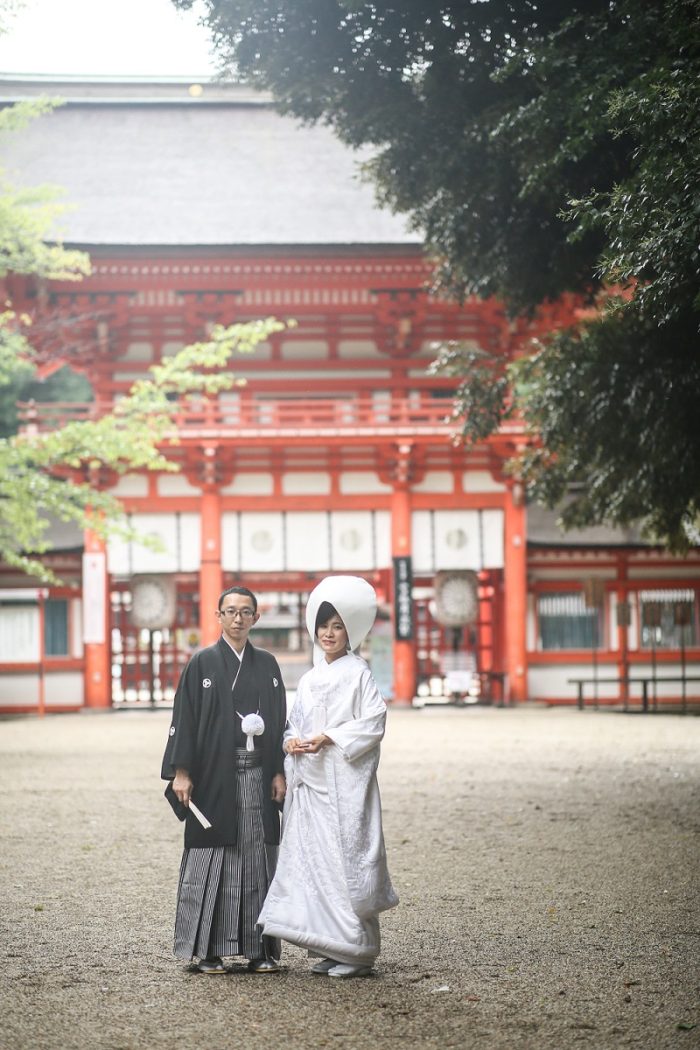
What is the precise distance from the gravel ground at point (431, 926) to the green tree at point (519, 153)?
2.83m

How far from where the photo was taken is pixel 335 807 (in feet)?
16.6

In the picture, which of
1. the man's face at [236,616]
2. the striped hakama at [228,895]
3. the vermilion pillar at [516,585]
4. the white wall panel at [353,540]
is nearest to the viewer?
the striped hakama at [228,895]

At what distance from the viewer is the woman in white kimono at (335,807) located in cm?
492

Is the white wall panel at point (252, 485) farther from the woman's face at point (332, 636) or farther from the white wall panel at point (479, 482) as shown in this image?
the woman's face at point (332, 636)

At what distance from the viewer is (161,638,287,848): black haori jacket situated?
5.11 m

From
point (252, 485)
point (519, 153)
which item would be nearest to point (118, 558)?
point (252, 485)

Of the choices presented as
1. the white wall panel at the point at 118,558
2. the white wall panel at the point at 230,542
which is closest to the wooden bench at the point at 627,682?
the white wall panel at the point at 230,542

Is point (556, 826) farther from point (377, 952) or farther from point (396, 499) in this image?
point (396, 499)

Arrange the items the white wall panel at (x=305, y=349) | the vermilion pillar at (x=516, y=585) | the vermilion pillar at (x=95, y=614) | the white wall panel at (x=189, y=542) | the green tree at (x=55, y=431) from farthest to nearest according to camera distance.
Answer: the white wall panel at (x=305, y=349), the vermilion pillar at (x=516, y=585), the white wall panel at (x=189, y=542), the vermilion pillar at (x=95, y=614), the green tree at (x=55, y=431)

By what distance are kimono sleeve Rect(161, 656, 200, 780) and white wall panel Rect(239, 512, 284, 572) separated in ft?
52.7

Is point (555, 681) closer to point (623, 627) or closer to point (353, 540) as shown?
point (623, 627)

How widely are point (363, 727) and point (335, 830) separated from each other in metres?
0.39

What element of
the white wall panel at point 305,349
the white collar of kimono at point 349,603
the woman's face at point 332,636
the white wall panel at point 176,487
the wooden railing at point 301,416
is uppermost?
the white wall panel at point 305,349

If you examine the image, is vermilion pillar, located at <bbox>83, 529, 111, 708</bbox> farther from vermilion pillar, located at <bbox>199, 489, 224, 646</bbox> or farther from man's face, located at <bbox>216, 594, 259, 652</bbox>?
man's face, located at <bbox>216, 594, 259, 652</bbox>
